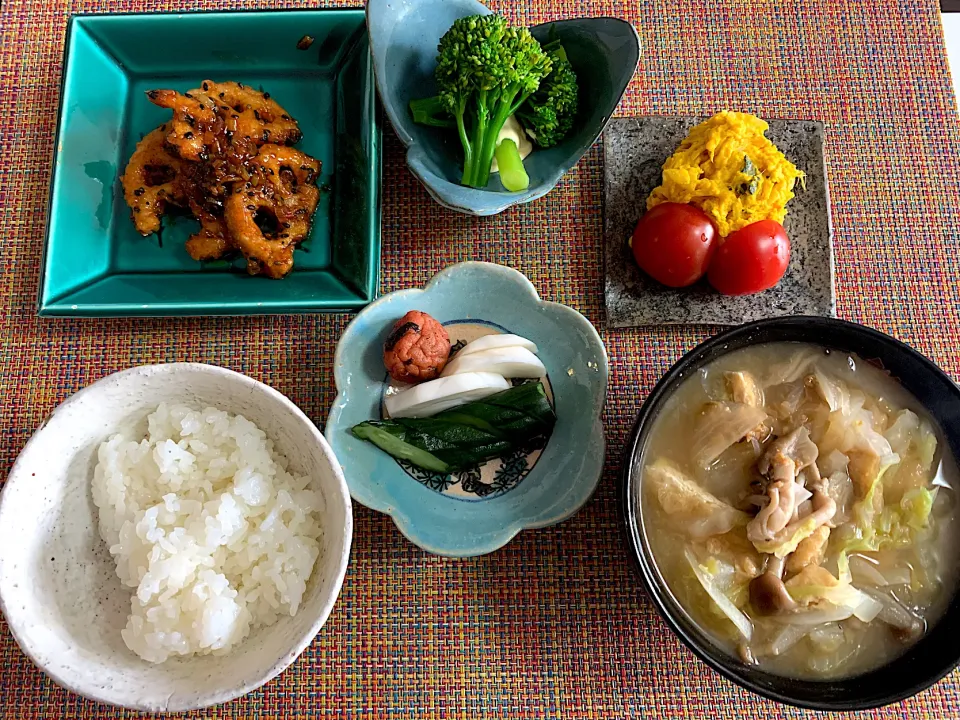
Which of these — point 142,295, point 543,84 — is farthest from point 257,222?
point 543,84

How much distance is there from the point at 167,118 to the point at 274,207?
0.54m

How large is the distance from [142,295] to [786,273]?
1.86 m

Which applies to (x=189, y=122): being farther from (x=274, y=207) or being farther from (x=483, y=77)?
(x=483, y=77)

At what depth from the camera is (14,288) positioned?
2.08 meters

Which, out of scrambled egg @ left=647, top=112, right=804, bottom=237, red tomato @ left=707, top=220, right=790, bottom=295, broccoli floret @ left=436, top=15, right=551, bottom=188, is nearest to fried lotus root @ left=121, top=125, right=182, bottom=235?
broccoli floret @ left=436, top=15, right=551, bottom=188

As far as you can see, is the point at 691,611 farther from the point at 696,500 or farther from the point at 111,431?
the point at 111,431

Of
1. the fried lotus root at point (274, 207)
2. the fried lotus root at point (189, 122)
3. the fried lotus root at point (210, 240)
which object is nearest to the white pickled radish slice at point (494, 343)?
the fried lotus root at point (274, 207)

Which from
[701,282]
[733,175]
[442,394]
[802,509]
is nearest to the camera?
[802,509]

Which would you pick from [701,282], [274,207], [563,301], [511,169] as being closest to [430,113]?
[511,169]

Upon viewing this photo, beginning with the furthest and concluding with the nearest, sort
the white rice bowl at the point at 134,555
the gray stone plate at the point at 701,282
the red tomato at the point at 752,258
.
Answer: the gray stone plate at the point at 701,282
the red tomato at the point at 752,258
the white rice bowl at the point at 134,555

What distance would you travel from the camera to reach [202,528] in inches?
63.2

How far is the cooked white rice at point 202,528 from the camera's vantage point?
1.56 metres

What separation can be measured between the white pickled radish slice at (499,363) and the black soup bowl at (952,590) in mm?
380

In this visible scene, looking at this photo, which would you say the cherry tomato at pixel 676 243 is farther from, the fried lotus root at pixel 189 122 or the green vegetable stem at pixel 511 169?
the fried lotus root at pixel 189 122
